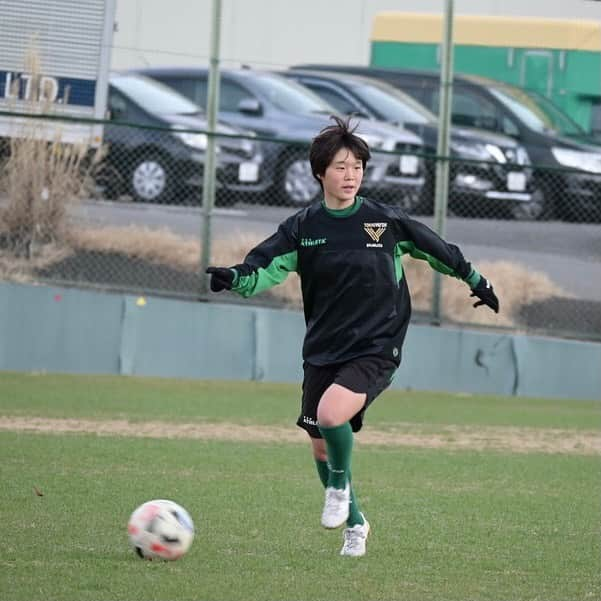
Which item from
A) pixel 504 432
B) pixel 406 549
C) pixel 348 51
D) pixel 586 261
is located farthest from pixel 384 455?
pixel 348 51

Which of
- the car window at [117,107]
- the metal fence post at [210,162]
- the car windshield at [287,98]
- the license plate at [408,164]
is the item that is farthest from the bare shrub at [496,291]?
the car window at [117,107]

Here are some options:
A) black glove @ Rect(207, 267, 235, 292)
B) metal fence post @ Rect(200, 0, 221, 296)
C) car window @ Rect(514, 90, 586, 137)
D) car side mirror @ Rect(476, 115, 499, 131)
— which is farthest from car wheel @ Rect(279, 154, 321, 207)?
black glove @ Rect(207, 267, 235, 292)

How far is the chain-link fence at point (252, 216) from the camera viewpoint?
55.7ft

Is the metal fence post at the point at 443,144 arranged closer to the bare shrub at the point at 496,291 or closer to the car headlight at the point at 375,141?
the bare shrub at the point at 496,291

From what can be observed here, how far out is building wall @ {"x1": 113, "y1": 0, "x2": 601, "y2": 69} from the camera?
17.4 metres

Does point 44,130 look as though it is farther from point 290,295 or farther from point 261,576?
point 261,576

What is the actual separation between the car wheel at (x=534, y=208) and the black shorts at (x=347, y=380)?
36.2 ft

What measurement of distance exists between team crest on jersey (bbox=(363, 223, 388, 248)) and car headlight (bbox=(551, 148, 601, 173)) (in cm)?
1122

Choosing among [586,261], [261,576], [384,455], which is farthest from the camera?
[586,261]

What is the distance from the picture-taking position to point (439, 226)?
17375 mm

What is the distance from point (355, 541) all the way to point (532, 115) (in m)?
12.1

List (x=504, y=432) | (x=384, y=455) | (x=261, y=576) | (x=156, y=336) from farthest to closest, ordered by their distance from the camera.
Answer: (x=156, y=336) → (x=504, y=432) → (x=384, y=455) → (x=261, y=576)

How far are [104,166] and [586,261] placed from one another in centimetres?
572

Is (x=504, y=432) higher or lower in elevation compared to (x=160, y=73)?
lower
